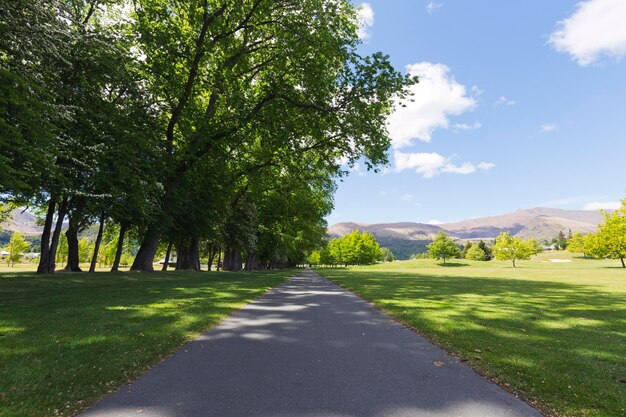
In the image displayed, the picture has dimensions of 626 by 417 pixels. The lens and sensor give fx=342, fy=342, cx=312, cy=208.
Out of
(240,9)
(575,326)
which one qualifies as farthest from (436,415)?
(240,9)

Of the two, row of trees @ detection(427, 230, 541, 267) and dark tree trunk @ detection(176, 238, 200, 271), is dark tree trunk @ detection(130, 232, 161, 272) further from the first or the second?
row of trees @ detection(427, 230, 541, 267)

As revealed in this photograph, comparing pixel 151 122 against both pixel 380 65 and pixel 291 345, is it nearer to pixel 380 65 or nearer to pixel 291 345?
pixel 380 65

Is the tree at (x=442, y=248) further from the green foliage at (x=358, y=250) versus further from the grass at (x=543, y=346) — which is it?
the grass at (x=543, y=346)

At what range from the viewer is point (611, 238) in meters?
49.4

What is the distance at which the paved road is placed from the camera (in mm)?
3803

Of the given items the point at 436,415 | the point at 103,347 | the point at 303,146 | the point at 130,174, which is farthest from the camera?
the point at 303,146

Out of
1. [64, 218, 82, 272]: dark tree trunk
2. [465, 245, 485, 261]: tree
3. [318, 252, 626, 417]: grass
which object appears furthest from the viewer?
[465, 245, 485, 261]: tree

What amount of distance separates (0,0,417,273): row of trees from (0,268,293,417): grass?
4784 millimetres

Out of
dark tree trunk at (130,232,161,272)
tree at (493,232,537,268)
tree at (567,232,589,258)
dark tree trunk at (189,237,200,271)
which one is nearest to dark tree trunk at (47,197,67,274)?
dark tree trunk at (130,232,161,272)

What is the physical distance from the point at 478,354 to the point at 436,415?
286 centimetres

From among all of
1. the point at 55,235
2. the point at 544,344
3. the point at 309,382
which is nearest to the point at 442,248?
the point at 55,235

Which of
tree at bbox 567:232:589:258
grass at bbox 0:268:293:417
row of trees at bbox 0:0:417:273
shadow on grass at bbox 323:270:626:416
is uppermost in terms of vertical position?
row of trees at bbox 0:0:417:273

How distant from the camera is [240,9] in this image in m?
19.6

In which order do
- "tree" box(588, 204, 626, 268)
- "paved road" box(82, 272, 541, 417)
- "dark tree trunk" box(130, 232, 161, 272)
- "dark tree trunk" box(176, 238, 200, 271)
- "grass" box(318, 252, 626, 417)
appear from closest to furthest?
"paved road" box(82, 272, 541, 417) → "grass" box(318, 252, 626, 417) → "dark tree trunk" box(130, 232, 161, 272) → "dark tree trunk" box(176, 238, 200, 271) → "tree" box(588, 204, 626, 268)
